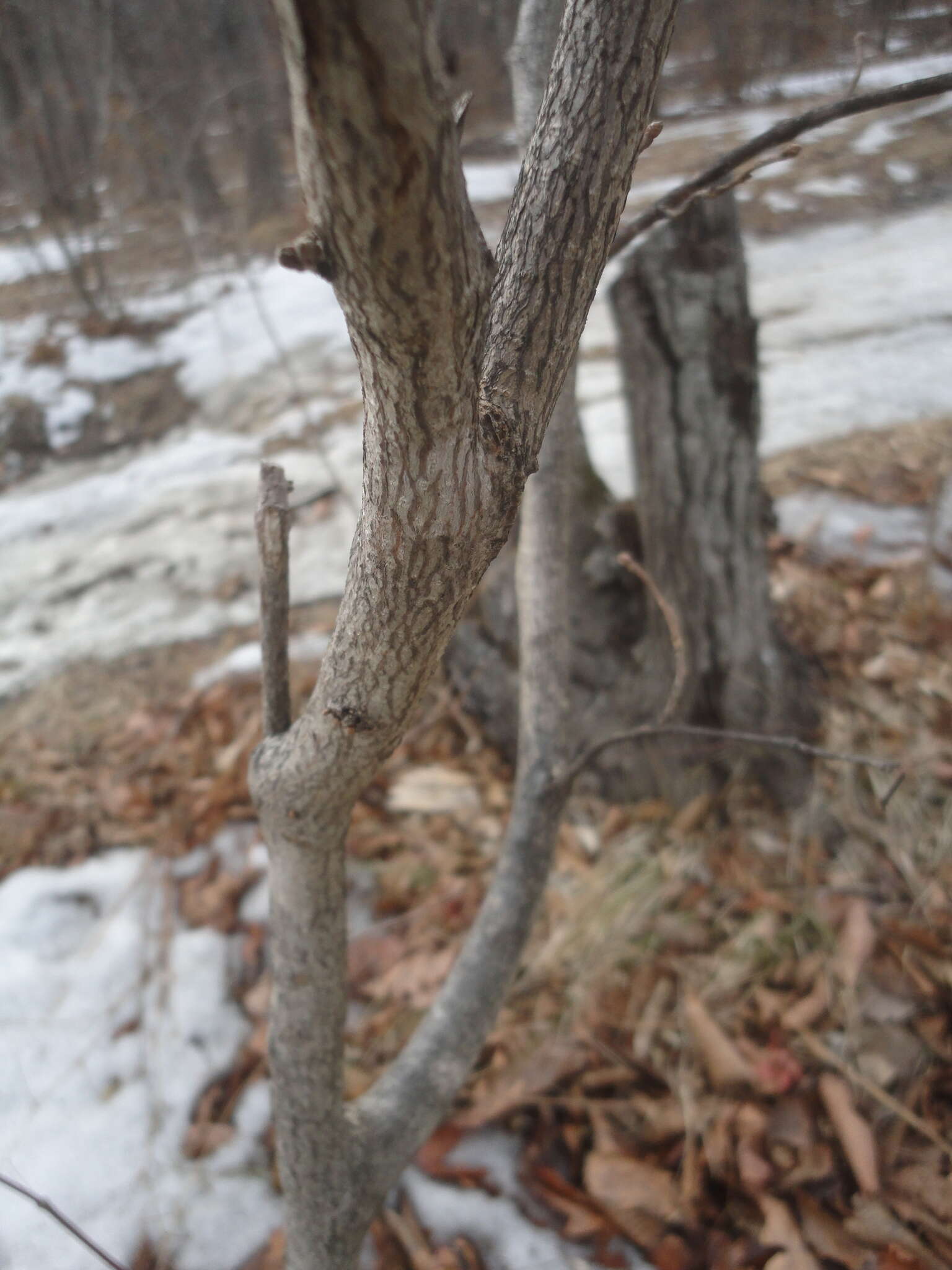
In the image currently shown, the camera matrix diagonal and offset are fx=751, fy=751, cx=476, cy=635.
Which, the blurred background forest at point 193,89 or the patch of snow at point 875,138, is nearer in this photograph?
the blurred background forest at point 193,89

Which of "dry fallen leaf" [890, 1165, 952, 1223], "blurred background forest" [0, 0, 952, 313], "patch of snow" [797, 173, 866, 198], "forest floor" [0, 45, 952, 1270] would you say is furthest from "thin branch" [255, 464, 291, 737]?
"patch of snow" [797, 173, 866, 198]

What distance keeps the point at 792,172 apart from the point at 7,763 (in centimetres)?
796

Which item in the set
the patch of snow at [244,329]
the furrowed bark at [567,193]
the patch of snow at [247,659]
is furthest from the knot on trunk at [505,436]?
the patch of snow at [244,329]

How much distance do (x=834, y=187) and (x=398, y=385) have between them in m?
7.84

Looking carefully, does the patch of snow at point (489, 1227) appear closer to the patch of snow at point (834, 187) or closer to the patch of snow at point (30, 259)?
the patch of snow at point (834, 187)

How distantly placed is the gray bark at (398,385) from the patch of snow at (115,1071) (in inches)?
21.1

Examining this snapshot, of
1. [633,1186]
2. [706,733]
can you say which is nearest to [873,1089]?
[633,1186]

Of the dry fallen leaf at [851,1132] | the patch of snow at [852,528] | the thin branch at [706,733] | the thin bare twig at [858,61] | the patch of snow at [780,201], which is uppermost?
the patch of snow at [780,201]

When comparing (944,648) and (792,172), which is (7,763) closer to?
(944,648)

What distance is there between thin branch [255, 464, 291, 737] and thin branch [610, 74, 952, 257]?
18.2 inches

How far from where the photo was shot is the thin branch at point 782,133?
0.75 m

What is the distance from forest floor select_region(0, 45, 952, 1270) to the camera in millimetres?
1381

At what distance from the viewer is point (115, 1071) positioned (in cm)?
170

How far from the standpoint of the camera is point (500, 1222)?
140cm
